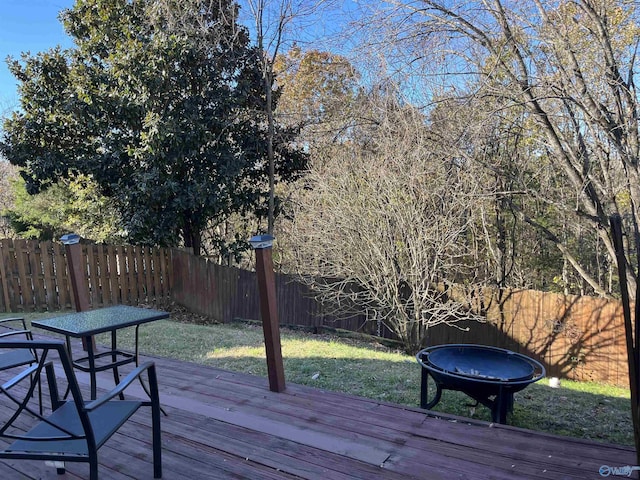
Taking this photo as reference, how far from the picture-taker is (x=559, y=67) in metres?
5.39

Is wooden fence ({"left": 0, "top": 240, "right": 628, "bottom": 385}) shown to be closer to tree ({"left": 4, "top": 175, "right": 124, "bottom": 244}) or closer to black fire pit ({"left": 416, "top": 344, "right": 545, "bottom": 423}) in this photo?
tree ({"left": 4, "top": 175, "right": 124, "bottom": 244})

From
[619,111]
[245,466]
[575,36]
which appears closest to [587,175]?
[619,111]

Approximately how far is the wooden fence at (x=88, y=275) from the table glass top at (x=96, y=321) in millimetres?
5125

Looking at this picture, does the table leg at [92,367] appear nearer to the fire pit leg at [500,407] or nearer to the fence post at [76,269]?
the fence post at [76,269]

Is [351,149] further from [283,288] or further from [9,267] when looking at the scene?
[9,267]

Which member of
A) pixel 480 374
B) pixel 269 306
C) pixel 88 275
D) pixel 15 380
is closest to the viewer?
pixel 15 380

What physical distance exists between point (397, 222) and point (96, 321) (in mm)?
4740

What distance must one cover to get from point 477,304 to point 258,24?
6.98 meters

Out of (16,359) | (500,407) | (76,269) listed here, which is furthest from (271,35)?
(500,407)

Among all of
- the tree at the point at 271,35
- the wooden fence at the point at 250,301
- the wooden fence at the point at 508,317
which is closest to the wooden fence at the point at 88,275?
the wooden fence at the point at 250,301

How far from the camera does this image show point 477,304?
7551mm

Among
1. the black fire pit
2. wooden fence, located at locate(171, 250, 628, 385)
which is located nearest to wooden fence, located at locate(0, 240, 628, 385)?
wooden fence, located at locate(171, 250, 628, 385)

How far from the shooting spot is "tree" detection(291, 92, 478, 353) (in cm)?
654

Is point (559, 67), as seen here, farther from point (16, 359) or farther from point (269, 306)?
point (16, 359)
